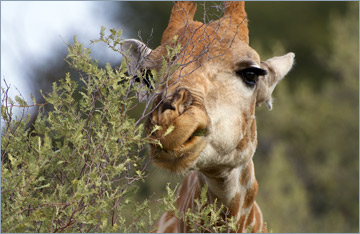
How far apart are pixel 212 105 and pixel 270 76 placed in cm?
99

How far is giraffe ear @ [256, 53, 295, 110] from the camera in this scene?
16.4ft

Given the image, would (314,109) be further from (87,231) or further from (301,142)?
(87,231)

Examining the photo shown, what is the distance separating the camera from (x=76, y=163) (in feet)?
12.4

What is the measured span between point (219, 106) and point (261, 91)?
73cm

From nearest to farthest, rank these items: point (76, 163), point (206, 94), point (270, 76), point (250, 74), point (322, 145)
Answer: point (76, 163)
point (206, 94)
point (250, 74)
point (270, 76)
point (322, 145)

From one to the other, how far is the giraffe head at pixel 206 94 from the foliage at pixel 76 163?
20 cm

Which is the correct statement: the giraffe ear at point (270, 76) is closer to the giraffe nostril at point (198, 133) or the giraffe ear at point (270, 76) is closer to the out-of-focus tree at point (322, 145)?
the giraffe nostril at point (198, 133)

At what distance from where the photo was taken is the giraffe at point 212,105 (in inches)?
154

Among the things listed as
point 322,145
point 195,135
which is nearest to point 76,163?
point 195,135

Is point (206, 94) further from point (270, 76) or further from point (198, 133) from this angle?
point (270, 76)

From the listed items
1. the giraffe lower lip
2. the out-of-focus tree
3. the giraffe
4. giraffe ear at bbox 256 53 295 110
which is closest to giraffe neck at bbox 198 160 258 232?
the giraffe

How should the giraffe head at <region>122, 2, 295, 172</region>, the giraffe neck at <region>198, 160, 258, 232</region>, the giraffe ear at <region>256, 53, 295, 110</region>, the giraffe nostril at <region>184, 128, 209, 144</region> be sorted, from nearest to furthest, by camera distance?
the giraffe head at <region>122, 2, 295, 172</region>
the giraffe nostril at <region>184, 128, 209, 144</region>
the giraffe neck at <region>198, 160, 258, 232</region>
the giraffe ear at <region>256, 53, 295, 110</region>

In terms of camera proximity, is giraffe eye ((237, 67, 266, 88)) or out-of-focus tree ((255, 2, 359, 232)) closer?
giraffe eye ((237, 67, 266, 88))

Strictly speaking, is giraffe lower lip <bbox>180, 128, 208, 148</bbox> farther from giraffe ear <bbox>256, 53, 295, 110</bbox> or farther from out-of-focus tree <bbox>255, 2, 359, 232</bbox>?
out-of-focus tree <bbox>255, 2, 359, 232</bbox>
